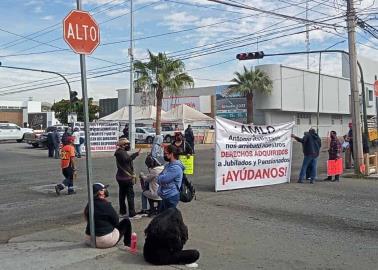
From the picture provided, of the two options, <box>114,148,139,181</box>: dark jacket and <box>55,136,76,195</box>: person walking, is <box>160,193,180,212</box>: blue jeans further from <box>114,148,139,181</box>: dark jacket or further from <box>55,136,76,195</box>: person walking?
<box>55,136,76,195</box>: person walking

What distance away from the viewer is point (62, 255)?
21.9ft

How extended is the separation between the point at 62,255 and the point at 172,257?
5.34ft

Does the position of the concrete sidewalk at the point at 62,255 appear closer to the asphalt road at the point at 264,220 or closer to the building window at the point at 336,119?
the asphalt road at the point at 264,220

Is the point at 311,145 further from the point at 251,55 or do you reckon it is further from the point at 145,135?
the point at 145,135

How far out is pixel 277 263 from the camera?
6363 mm

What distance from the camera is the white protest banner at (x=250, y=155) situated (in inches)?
512

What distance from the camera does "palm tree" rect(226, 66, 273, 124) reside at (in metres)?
46.4

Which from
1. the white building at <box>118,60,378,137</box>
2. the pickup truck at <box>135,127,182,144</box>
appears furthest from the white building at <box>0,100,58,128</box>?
the pickup truck at <box>135,127,182,144</box>

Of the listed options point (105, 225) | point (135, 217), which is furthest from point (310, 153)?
point (105, 225)

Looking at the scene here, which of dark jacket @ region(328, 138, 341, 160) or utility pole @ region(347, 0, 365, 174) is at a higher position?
utility pole @ region(347, 0, 365, 174)

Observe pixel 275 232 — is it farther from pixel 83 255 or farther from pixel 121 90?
pixel 121 90

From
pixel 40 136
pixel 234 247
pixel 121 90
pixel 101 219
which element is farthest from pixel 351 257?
pixel 121 90

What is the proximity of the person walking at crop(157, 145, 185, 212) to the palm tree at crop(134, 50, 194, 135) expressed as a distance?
85.4ft

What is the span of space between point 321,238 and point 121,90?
184 ft
